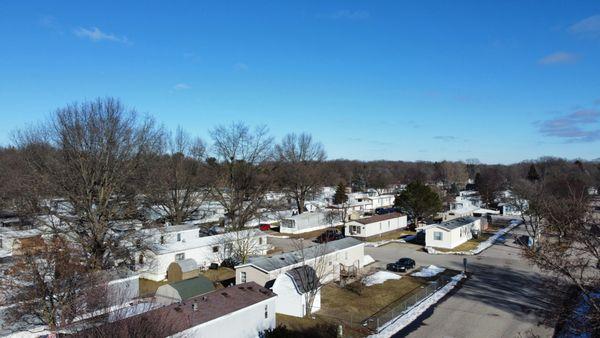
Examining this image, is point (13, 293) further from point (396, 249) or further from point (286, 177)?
point (286, 177)

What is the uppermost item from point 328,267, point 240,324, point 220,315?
point 220,315

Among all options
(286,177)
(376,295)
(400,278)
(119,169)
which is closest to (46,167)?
(119,169)

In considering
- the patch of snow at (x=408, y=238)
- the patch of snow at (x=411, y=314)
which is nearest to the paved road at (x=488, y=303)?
the patch of snow at (x=411, y=314)

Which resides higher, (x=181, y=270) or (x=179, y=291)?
(x=179, y=291)

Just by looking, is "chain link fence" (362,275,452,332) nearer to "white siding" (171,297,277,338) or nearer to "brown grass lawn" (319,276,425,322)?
"brown grass lawn" (319,276,425,322)

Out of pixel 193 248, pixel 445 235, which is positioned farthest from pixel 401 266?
pixel 193 248

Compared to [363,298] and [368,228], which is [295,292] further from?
[368,228]

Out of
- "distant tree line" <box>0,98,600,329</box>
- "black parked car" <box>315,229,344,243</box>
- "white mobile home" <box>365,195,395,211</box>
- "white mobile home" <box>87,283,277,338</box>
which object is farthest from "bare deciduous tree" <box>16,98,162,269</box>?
"white mobile home" <box>365,195,395,211</box>
